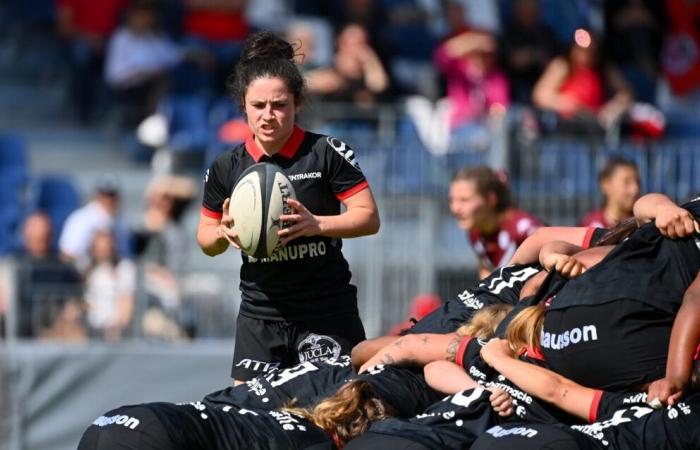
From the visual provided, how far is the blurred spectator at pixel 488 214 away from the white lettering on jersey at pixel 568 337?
9.57ft

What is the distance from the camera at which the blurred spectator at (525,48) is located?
1227 cm

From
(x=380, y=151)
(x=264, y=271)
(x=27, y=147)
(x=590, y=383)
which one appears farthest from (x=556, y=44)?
(x=590, y=383)

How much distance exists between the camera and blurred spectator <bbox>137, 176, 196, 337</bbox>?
30.3ft

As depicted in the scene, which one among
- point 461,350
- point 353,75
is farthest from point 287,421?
point 353,75

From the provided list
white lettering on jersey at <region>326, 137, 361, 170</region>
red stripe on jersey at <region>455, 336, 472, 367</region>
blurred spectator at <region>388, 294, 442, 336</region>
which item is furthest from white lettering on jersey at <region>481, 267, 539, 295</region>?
blurred spectator at <region>388, 294, 442, 336</region>

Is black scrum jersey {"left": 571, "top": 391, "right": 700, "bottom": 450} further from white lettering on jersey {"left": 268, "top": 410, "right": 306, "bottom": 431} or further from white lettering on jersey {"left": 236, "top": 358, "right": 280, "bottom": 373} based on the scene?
white lettering on jersey {"left": 236, "top": 358, "right": 280, "bottom": 373}

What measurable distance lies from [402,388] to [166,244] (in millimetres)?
6026

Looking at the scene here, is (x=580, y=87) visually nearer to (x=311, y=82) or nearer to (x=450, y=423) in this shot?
(x=311, y=82)

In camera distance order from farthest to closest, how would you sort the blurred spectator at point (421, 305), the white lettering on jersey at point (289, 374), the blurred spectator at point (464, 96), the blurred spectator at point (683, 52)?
the blurred spectator at point (683, 52), the blurred spectator at point (464, 96), the blurred spectator at point (421, 305), the white lettering on jersey at point (289, 374)

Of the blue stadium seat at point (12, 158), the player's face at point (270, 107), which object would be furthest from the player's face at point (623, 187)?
the blue stadium seat at point (12, 158)

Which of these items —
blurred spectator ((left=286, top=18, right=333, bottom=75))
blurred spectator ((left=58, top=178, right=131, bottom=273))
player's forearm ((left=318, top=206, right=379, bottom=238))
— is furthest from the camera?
blurred spectator ((left=286, top=18, right=333, bottom=75))

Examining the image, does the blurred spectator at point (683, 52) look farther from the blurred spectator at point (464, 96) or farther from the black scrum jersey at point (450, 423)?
the black scrum jersey at point (450, 423)

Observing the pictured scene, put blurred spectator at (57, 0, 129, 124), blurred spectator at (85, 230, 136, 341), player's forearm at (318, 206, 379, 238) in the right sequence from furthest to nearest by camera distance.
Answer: blurred spectator at (57, 0, 129, 124) < blurred spectator at (85, 230, 136, 341) < player's forearm at (318, 206, 379, 238)

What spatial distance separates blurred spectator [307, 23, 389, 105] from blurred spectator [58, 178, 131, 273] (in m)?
1.85
